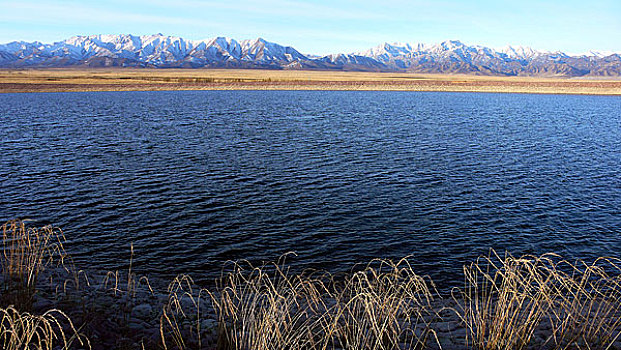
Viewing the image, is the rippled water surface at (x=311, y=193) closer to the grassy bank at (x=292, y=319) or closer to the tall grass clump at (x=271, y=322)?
the grassy bank at (x=292, y=319)

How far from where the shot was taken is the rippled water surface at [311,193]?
18234 mm

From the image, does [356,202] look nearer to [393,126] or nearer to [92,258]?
[92,258]

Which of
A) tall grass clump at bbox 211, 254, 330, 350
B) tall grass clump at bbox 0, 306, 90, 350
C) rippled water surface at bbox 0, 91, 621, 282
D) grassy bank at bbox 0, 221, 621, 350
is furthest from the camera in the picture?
rippled water surface at bbox 0, 91, 621, 282

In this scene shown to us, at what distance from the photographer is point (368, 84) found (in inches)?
5974

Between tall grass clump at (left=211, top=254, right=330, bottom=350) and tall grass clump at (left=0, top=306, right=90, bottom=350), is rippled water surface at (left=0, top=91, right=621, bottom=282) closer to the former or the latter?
tall grass clump at (left=211, top=254, right=330, bottom=350)

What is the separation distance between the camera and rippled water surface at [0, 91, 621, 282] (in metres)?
18.2

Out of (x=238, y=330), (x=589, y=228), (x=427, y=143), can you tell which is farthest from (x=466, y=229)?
(x=427, y=143)

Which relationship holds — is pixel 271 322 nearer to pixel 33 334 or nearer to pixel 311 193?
pixel 33 334

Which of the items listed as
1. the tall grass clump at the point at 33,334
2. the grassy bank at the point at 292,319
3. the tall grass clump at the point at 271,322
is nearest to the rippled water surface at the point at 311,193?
the grassy bank at the point at 292,319

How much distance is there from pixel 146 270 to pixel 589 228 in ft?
66.8

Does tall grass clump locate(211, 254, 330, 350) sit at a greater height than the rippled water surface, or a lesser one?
greater

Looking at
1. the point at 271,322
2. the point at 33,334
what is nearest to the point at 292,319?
the point at 271,322

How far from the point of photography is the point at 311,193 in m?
25.6

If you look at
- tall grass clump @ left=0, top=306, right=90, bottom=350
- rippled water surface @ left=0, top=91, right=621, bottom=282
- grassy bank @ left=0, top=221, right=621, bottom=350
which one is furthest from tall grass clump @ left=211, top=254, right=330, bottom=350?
rippled water surface @ left=0, top=91, right=621, bottom=282
